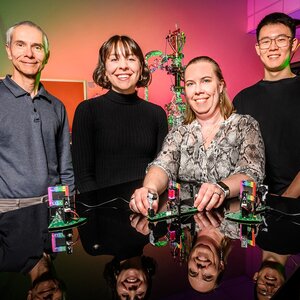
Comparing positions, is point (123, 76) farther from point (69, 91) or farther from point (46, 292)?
point (69, 91)

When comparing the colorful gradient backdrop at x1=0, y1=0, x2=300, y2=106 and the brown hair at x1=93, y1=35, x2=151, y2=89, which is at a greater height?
the colorful gradient backdrop at x1=0, y1=0, x2=300, y2=106

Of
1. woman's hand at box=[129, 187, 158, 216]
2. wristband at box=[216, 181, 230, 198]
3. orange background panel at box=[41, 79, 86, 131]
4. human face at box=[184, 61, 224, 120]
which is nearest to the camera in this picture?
woman's hand at box=[129, 187, 158, 216]

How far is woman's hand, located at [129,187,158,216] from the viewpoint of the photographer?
3.52ft

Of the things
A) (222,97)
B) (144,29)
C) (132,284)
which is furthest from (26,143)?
(144,29)

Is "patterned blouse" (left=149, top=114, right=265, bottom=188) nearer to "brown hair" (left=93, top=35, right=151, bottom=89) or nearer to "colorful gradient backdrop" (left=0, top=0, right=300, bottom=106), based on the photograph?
"brown hair" (left=93, top=35, right=151, bottom=89)

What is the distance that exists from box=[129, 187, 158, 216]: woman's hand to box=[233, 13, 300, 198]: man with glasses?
108 centimetres

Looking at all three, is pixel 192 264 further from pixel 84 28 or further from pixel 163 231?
pixel 84 28

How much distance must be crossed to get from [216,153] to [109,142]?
1.91ft

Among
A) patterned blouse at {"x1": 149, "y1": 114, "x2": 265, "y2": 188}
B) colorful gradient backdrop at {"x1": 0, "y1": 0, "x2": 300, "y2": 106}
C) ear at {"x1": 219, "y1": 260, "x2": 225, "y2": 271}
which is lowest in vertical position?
ear at {"x1": 219, "y1": 260, "x2": 225, "y2": 271}

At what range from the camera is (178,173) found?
161 cm

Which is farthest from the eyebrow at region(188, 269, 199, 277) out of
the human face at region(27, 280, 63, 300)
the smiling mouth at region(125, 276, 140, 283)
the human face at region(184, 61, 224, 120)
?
the human face at region(184, 61, 224, 120)

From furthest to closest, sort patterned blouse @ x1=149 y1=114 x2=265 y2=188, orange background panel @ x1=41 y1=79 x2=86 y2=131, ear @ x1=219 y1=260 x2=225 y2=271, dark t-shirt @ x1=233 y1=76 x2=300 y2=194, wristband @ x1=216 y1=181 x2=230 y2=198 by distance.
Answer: orange background panel @ x1=41 y1=79 x2=86 y2=131
dark t-shirt @ x1=233 y1=76 x2=300 y2=194
patterned blouse @ x1=149 y1=114 x2=265 y2=188
wristband @ x1=216 y1=181 x2=230 y2=198
ear @ x1=219 y1=260 x2=225 y2=271

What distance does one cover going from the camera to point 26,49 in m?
1.76

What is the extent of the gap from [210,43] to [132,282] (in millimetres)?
4564
